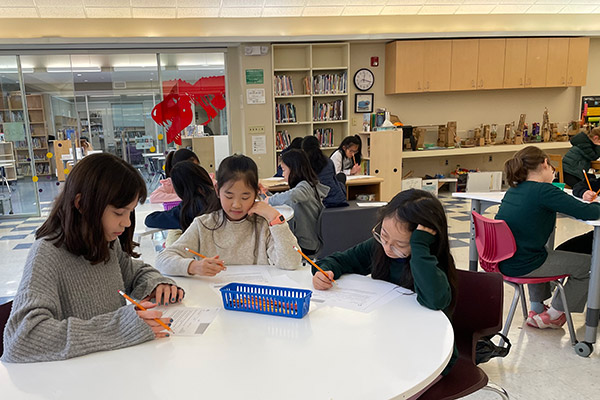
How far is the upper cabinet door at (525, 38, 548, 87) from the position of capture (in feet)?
25.2

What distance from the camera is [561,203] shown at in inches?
98.2

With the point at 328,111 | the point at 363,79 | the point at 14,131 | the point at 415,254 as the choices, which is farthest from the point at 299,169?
the point at 14,131

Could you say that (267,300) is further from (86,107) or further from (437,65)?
(437,65)

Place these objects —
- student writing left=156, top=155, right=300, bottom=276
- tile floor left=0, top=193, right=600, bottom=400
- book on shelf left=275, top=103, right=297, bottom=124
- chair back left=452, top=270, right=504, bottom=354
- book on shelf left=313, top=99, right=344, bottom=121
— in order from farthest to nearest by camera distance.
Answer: book on shelf left=313, top=99, right=344, bottom=121 → book on shelf left=275, top=103, right=297, bottom=124 → tile floor left=0, top=193, right=600, bottom=400 → student writing left=156, top=155, right=300, bottom=276 → chair back left=452, top=270, right=504, bottom=354

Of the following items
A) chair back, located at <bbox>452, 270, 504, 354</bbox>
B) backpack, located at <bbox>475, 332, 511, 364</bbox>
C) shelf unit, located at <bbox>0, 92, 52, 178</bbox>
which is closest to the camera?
chair back, located at <bbox>452, 270, 504, 354</bbox>

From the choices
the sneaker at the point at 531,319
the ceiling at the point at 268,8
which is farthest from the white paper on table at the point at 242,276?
the ceiling at the point at 268,8

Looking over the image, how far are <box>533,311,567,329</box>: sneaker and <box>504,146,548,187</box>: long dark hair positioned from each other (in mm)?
890

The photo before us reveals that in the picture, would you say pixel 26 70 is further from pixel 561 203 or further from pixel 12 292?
pixel 561 203

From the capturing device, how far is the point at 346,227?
13.0 ft

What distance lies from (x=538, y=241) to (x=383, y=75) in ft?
18.6

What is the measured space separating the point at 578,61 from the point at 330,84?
14.4ft

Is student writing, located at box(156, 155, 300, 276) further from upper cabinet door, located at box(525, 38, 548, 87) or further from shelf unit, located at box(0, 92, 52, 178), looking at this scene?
upper cabinet door, located at box(525, 38, 548, 87)

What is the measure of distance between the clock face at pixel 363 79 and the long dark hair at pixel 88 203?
6.71 m

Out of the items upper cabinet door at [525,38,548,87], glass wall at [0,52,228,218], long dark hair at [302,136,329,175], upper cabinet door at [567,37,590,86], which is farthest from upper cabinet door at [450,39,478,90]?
long dark hair at [302,136,329,175]
